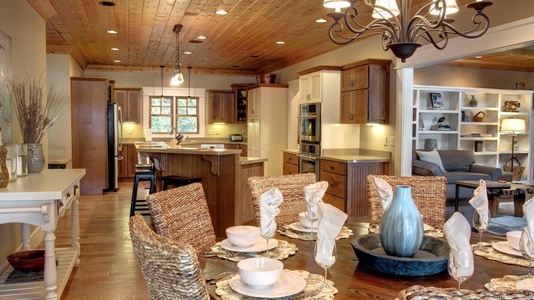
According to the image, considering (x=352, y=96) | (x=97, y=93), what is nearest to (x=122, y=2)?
(x=352, y=96)

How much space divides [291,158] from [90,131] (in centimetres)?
358

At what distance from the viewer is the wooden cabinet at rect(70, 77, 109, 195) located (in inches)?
300

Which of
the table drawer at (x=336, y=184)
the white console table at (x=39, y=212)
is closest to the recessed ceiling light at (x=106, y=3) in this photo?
the white console table at (x=39, y=212)

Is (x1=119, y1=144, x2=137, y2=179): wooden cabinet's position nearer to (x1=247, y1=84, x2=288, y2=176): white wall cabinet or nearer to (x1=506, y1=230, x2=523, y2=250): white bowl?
(x1=247, y1=84, x2=288, y2=176): white wall cabinet

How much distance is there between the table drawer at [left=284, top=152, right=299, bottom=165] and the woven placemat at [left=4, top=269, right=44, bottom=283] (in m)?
4.32

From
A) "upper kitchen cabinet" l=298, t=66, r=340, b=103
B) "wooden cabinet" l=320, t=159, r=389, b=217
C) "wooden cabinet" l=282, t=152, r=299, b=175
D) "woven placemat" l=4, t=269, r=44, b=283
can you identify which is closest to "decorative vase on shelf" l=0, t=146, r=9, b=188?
"woven placemat" l=4, t=269, r=44, b=283

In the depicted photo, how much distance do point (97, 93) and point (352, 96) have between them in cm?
456

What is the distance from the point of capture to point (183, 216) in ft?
6.50

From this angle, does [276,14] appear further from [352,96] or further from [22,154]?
[22,154]

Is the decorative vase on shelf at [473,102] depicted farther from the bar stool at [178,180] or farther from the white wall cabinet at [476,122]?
the bar stool at [178,180]

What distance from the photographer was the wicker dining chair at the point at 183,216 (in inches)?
70.3

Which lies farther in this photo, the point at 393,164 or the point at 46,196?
the point at 393,164

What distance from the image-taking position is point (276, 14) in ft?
16.0

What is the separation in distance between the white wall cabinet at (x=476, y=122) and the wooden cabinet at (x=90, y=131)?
5545 mm
